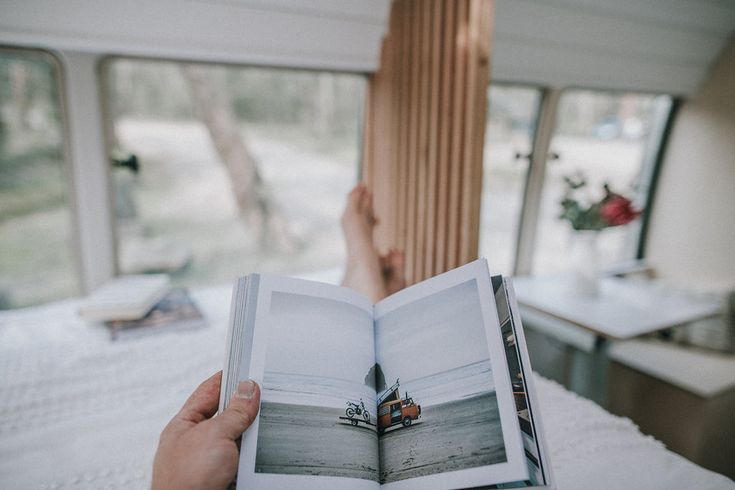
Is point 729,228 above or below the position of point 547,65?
below

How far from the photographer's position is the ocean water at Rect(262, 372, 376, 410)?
58 centimetres

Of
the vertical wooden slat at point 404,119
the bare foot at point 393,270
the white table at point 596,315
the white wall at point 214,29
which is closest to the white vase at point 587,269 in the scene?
the white table at point 596,315

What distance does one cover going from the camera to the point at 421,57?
1761mm

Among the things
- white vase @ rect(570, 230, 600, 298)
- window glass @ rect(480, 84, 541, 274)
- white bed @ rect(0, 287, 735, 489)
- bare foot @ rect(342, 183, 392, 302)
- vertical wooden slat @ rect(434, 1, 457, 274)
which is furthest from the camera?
window glass @ rect(480, 84, 541, 274)

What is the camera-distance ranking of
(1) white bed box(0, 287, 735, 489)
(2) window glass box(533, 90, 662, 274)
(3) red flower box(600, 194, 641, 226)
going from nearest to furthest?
(1) white bed box(0, 287, 735, 489) < (3) red flower box(600, 194, 641, 226) < (2) window glass box(533, 90, 662, 274)

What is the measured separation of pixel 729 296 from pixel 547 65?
4.53ft

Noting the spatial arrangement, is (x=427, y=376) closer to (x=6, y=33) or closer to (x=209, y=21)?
(x=209, y=21)

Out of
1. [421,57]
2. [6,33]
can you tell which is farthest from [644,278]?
[6,33]

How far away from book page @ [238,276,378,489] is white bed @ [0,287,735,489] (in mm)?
347

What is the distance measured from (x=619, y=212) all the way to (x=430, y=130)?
3.03 feet

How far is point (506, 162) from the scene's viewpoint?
7.61 ft

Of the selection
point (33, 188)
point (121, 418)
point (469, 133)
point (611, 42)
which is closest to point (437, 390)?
point (121, 418)

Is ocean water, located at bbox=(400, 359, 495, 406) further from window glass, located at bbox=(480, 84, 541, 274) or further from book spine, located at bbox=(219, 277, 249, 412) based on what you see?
window glass, located at bbox=(480, 84, 541, 274)

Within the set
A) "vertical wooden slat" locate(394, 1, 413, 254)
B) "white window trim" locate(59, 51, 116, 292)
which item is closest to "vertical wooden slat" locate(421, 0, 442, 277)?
"vertical wooden slat" locate(394, 1, 413, 254)
